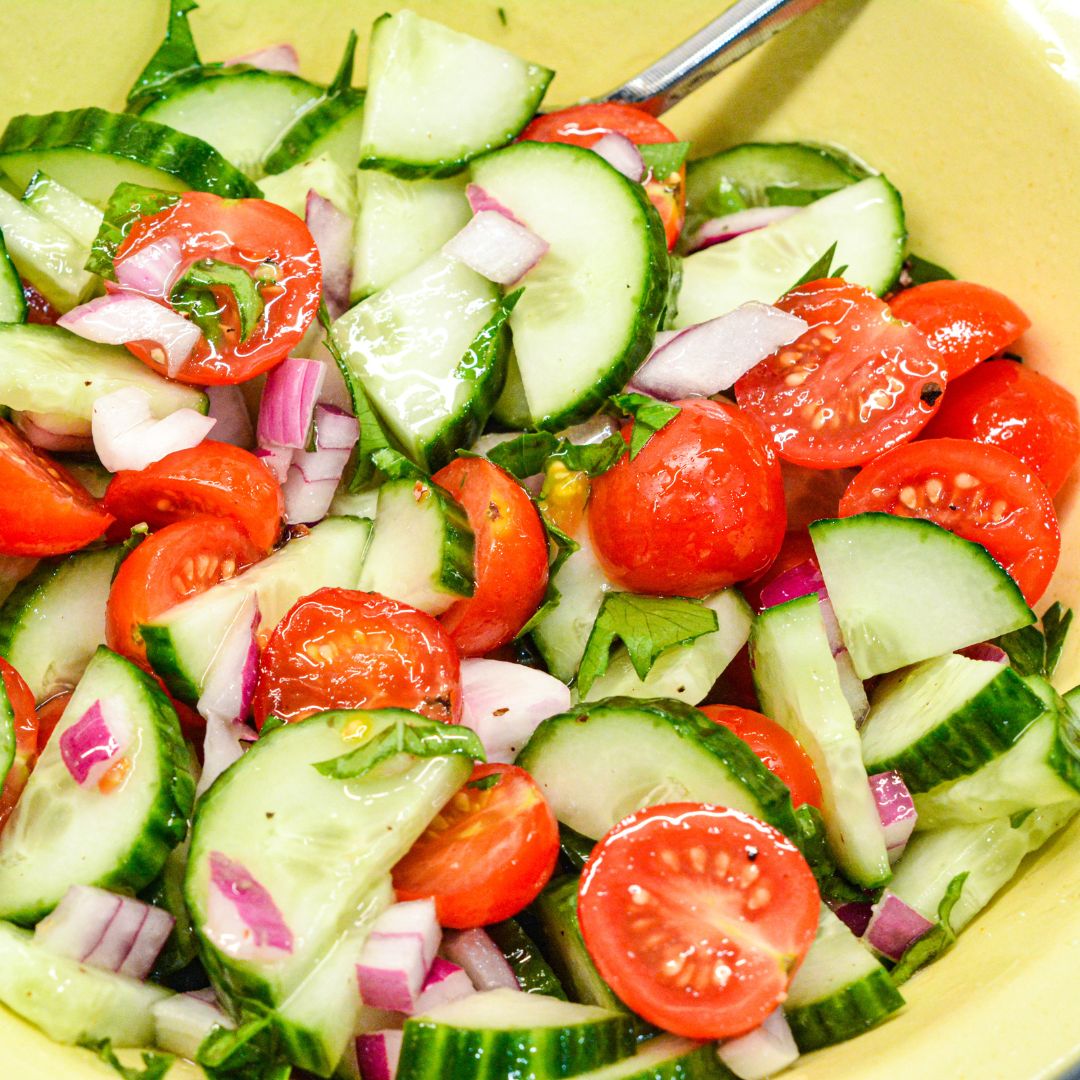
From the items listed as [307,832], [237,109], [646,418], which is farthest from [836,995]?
[237,109]

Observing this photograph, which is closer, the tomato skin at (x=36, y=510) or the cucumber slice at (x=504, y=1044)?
the cucumber slice at (x=504, y=1044)

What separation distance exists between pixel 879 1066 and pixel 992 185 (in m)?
2.08

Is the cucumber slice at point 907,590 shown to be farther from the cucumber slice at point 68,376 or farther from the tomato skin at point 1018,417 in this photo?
the cucumber slice at point 68,376

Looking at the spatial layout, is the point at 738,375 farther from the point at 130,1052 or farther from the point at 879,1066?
the point at 130,1052

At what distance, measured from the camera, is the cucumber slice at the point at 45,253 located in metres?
2.41

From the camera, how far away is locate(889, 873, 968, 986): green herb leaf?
1.95m

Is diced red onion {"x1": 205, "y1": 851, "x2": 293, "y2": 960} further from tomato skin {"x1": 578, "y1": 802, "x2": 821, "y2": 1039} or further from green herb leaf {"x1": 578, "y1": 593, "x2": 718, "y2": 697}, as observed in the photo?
green herb leaf {"x1": 578, "y1": 593, "x2": 718, "y2": 697}

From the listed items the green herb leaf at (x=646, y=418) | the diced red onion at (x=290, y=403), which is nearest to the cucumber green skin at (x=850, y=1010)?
the green herb leaf at (x=646, y=418)

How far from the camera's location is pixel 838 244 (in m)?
2.75

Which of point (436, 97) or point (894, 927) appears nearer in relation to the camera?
point (894, 927)

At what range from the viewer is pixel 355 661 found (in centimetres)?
203

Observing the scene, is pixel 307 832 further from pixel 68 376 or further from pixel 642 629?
pixel 68 376

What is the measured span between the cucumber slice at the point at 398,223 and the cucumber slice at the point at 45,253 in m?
0.60

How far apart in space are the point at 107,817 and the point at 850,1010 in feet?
4.08
